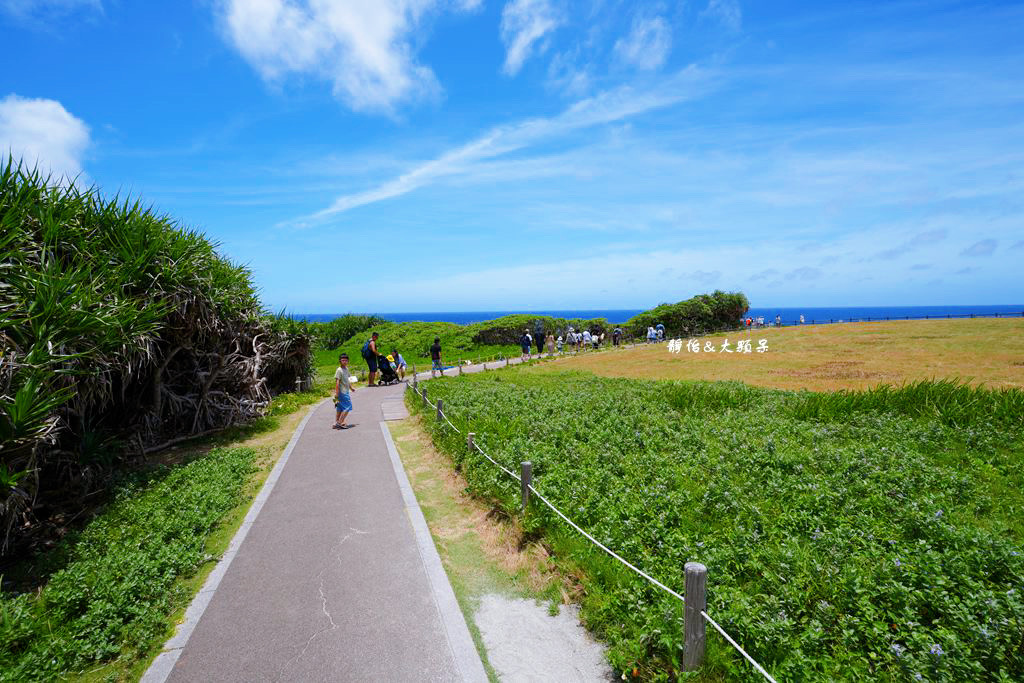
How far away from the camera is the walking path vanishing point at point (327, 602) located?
4.35 metres

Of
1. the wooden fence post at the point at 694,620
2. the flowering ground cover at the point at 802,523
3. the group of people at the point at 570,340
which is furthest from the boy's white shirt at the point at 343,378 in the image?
the group of people at the point at 570,340

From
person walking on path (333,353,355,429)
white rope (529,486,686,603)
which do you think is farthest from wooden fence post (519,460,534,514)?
person walking on path (333,353,355,429)

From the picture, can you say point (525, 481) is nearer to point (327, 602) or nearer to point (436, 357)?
point (327, 602)

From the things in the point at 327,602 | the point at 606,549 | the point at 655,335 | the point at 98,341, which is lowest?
the point at 327,602

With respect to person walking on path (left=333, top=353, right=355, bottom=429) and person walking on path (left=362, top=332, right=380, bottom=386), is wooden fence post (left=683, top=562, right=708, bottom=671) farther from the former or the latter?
person walking on path (left=362, top=332, right=380, bottom=386)

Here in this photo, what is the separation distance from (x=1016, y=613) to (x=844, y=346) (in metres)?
31.1

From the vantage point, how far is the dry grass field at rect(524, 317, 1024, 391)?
1855cm

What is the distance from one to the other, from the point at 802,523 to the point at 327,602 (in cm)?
554

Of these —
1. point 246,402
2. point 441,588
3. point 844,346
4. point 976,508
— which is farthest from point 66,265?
point 844,346

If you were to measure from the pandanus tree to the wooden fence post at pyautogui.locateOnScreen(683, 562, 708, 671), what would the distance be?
24.5 ft

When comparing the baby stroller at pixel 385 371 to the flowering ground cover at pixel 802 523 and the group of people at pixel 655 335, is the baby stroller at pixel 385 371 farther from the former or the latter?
the group of people at pixel 655 335

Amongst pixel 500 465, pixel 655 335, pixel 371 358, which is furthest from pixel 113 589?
pixel 655 335

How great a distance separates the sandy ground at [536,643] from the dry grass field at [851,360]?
48.0ft

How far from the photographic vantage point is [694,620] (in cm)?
381
